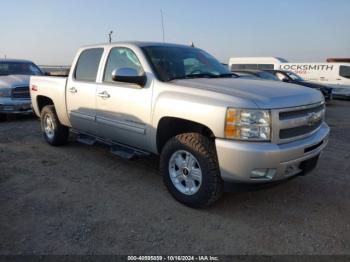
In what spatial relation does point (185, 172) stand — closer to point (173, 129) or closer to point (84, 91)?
point (173, 129)

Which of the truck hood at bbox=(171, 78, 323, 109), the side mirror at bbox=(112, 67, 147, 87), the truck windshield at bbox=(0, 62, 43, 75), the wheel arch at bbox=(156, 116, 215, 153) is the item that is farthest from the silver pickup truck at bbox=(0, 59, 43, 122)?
the truck hood at bbox=(171, 78, 323, 109)

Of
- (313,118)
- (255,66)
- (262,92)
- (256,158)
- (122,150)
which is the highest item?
(262,92)

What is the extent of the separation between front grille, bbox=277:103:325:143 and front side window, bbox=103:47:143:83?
6.02ft

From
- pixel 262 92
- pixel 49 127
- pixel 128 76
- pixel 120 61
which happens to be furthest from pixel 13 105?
pixel 262 92

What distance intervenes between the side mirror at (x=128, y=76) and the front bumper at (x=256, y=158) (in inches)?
52.4

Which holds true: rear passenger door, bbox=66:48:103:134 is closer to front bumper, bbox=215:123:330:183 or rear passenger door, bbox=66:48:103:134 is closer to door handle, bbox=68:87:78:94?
door handle, bbox=68:87:78:94

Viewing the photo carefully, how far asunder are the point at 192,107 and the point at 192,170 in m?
0.70

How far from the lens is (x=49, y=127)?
6.43 m

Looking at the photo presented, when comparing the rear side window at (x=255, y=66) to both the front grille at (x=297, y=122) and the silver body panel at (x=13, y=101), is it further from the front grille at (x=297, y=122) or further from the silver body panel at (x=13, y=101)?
the front grille at (x=297, y=122)

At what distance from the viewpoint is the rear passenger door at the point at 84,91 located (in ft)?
16.5

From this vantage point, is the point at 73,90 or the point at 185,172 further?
the point at 73,90

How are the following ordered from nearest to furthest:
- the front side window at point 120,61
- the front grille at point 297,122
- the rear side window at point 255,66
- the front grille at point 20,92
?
the front grille at point 297,122 < the front side window at point 120,61 < the front grille at point 20,92 < the rear side window at point 255,66

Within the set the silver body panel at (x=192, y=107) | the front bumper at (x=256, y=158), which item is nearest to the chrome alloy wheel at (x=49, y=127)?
the silver body panel at (x=192, y=107)

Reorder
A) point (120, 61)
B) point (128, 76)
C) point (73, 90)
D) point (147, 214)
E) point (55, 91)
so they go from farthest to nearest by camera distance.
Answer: point (55, 91), point (73, 90), point (120, 61), point (128, 76), point (147, 214)
